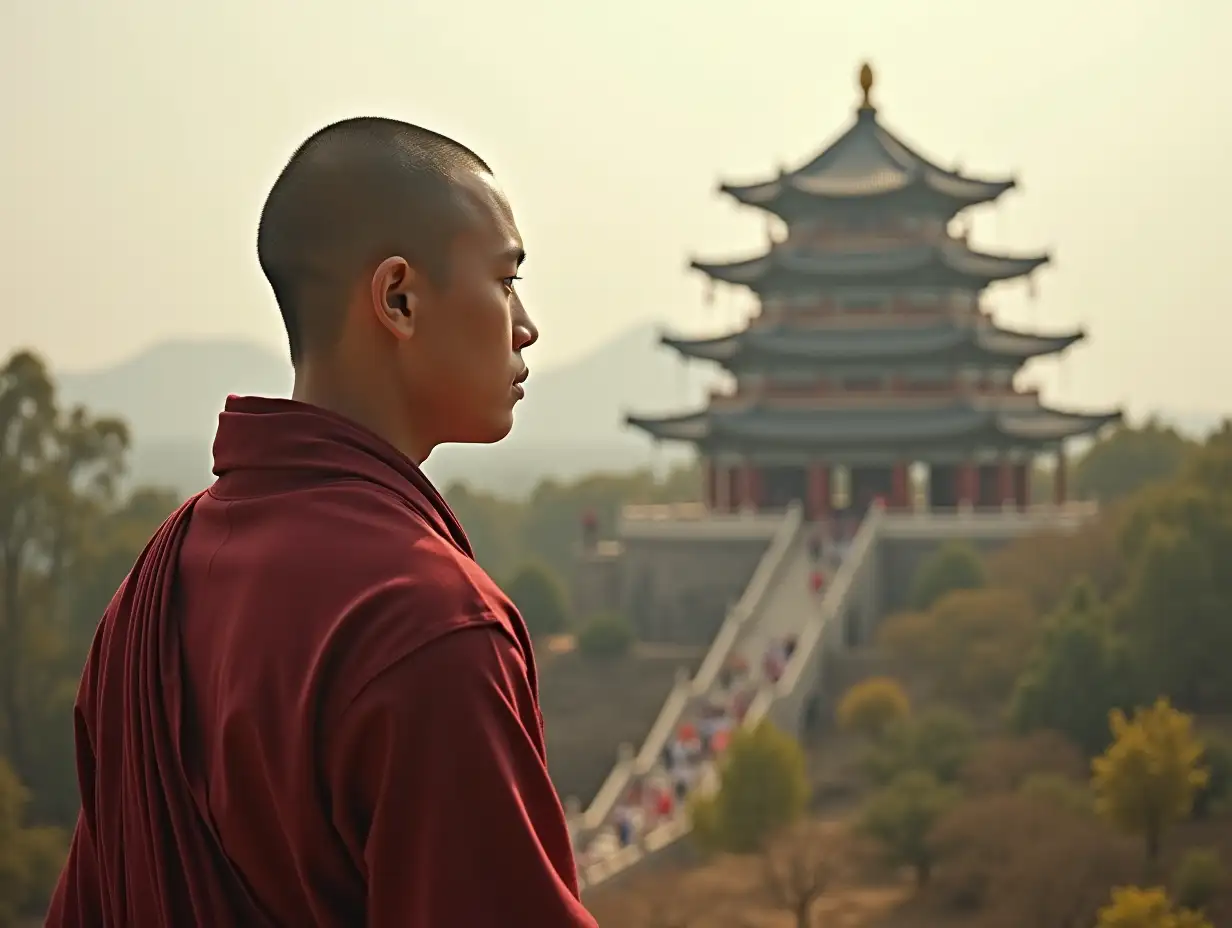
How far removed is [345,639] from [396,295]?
0.44 meters

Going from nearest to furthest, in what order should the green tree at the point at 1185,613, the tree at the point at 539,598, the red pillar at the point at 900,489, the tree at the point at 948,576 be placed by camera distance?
the green tree at the point at 1185,613 < the tree at the point at 948,576 < the tree at the point at 539,598 < the red pillar at the point at 900,489

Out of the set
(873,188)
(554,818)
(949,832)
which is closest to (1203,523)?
(949,832)

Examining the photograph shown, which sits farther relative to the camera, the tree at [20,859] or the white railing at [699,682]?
the white railing at [699,682]

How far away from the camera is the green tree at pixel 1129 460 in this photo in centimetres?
4131

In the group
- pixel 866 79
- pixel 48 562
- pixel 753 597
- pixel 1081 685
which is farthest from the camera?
pixel 866 79

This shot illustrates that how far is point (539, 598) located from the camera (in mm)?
35562

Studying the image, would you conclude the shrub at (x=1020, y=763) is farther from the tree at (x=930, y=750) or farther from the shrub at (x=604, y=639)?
the shrub at (x=604, y=639)

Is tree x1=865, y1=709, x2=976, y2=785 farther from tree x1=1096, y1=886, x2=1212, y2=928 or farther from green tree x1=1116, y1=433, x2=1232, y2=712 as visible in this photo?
tree x1=1096, y1=886, x2=1212, y2=928

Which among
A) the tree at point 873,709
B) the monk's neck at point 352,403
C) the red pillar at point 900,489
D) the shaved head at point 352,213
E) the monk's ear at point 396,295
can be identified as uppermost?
the red pillar at point 900,489

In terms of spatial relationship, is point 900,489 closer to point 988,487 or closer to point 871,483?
point 871,483

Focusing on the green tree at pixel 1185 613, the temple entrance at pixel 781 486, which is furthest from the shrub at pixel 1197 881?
the temple entrance at pixel 781 486

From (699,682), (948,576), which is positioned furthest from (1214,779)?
(948,576)

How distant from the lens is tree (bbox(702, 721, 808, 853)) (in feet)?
74.9

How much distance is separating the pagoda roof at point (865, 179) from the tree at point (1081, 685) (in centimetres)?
1520
